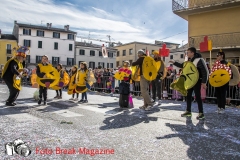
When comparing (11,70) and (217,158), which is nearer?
(217,158)

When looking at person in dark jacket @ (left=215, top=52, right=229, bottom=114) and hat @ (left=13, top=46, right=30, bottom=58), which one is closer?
person in dark jacket @ (left=215, top=52, right=229, bottom=114)

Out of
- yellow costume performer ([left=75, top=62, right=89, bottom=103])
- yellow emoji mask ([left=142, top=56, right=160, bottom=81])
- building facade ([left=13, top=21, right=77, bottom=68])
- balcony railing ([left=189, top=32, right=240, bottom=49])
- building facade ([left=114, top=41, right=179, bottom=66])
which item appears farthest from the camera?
building facade ([left=114, top=41, right=179, bottom=66])

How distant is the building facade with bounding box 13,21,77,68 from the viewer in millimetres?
55778

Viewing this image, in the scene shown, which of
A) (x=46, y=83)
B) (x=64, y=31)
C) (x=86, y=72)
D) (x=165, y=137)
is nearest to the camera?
(x=165, y=137)

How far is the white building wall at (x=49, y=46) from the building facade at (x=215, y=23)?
43.3m

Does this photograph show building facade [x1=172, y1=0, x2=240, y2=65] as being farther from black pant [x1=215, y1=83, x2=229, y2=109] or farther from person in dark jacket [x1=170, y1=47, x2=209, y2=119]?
person in dark jacket [x1=170, y1=47, x2=209, y2=119]

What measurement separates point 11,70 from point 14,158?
5.59m

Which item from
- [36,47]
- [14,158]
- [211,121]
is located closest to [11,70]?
[14,158]

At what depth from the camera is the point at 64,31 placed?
61.1m

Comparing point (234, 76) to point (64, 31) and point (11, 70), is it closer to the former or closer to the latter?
point (11, 70)

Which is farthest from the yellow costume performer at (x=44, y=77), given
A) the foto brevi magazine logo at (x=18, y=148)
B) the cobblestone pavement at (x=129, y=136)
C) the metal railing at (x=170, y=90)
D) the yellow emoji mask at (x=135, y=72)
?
the metal railing at (x=170, y=90)

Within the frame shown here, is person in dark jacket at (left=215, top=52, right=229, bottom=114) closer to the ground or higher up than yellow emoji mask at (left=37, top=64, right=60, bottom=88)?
closer to the ground

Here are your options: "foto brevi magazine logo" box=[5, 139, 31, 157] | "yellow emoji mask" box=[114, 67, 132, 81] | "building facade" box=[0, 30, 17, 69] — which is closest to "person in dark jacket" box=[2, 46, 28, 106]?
"yellow emoji mask" box=[114, 67, 132, 81]

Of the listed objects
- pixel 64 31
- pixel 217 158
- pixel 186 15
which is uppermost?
pixel 64 31
